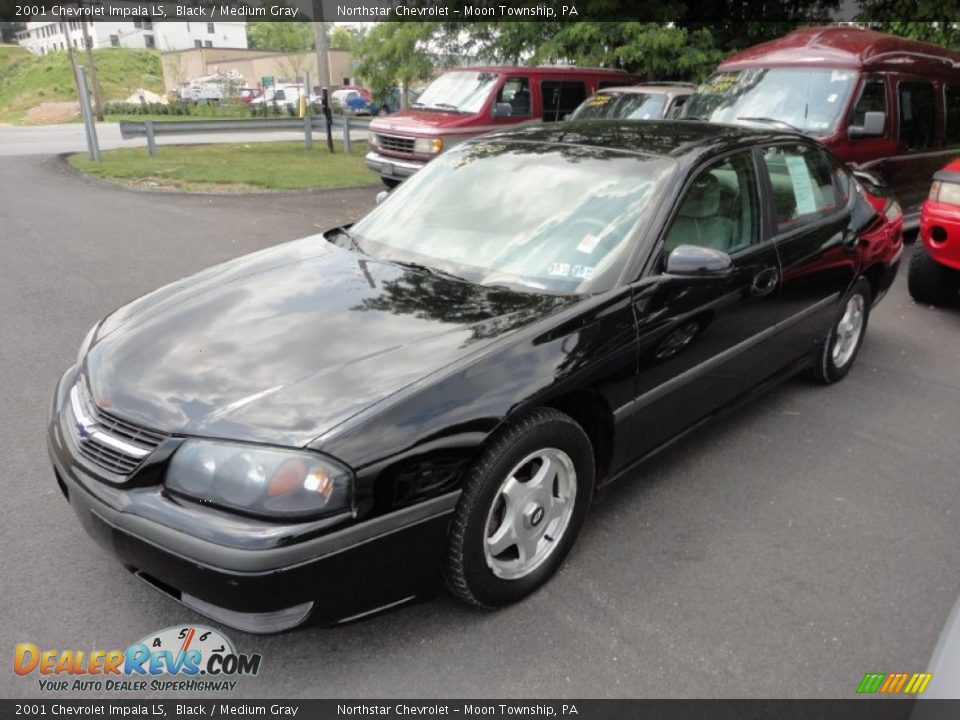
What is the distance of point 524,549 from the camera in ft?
8.84

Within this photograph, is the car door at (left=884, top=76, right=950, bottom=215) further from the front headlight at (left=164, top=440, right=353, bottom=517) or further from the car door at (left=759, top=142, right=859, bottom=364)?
the front headlight at (left=164, top=440, right=353, bottom=517)

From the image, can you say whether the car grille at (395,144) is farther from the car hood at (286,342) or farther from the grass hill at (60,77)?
the grass hill at (60,77)

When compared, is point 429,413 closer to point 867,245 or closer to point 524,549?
point 524,549

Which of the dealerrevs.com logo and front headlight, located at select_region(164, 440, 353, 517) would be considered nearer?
front headlight, located at select_region(164, 440, 353, 517)

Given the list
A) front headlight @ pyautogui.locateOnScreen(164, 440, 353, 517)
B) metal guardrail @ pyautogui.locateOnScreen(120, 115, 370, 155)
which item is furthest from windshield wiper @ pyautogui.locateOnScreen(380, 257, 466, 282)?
metal guardrail @ pyautogui.locateOnScreen(120, 115, 370, 155)

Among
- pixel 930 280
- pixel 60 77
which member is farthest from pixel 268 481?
pixel 60 77

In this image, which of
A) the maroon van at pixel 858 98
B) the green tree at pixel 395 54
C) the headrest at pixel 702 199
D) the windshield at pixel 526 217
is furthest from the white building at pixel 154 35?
the headrest at pixel 702 199

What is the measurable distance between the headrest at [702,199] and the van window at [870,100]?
484 centimetres

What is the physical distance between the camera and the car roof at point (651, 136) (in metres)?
3.50

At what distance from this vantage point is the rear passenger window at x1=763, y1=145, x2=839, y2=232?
3.85 m

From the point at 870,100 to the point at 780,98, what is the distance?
2.76ft

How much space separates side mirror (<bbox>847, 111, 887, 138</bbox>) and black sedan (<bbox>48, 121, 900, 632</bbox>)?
3645 millimetres

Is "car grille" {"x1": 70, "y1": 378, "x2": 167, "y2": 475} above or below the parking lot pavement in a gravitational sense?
above
